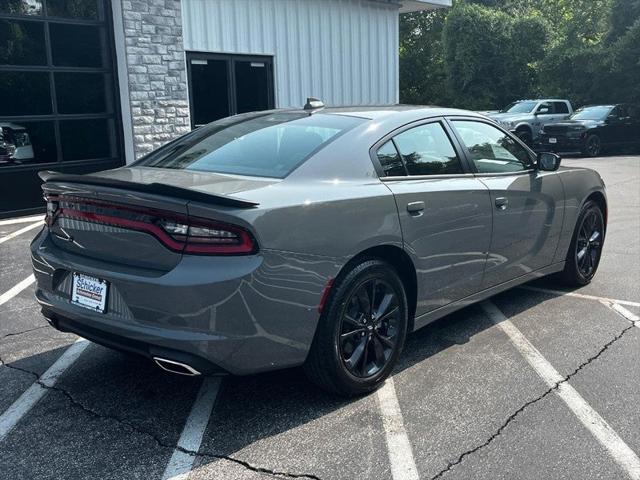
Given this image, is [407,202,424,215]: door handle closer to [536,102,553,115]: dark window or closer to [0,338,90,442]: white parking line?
[0,338,90,442]: white parking line

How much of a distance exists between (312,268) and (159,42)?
8116mm

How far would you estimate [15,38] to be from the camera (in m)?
9.05

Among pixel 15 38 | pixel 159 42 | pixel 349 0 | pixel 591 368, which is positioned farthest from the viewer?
pixel 349 0

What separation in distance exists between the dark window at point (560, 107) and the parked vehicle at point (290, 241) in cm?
1783

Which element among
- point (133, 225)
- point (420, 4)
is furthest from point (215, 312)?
point (420, 4)

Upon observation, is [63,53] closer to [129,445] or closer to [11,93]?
[11,93]

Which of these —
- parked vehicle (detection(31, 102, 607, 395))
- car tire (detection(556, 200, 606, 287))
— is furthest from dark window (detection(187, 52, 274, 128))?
car tire (detection(556, 200, 606, 287))

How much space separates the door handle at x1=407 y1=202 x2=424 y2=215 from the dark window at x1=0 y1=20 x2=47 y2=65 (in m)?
7.42

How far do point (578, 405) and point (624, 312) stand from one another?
1852 mm

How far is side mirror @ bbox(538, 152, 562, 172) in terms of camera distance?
4.96 m

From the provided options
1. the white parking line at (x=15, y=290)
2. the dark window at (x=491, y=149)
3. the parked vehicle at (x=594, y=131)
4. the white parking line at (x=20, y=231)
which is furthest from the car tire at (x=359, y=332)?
the parked vehicle at (x=594, y=131)

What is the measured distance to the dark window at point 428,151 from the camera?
403 cm

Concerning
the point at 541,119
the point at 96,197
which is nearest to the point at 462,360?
the point at 96,197

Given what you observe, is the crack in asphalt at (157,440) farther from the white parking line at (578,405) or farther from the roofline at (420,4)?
the roofline at (420,4)
